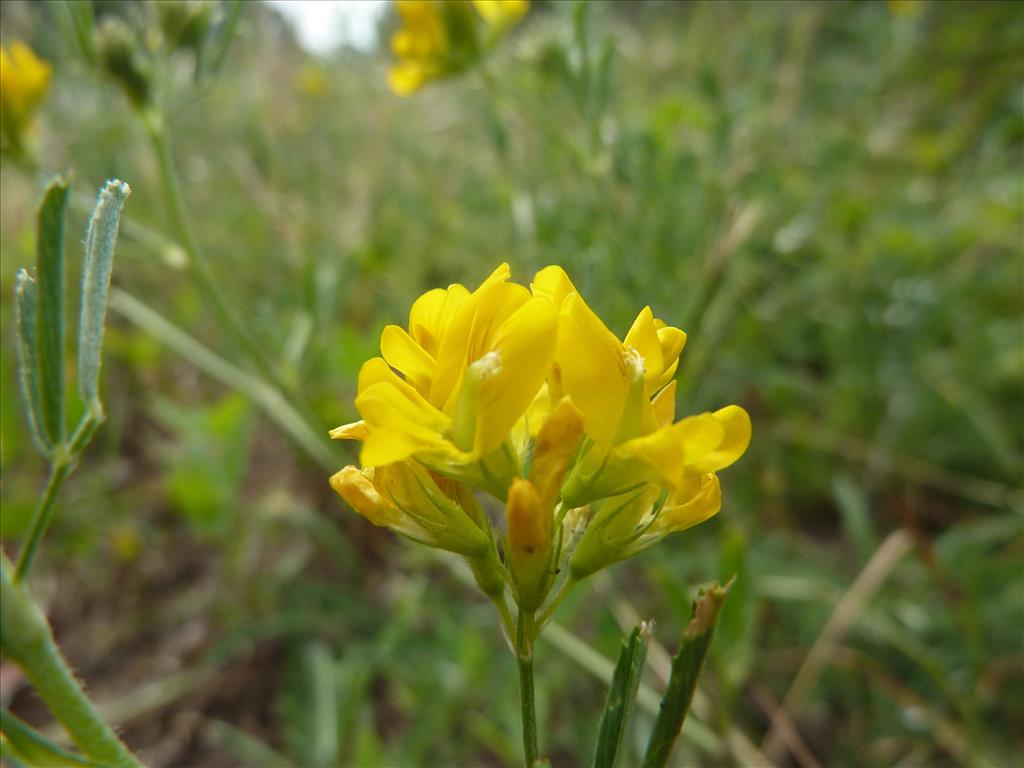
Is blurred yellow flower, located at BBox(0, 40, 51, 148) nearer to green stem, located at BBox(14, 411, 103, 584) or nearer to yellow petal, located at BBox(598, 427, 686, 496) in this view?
green stem, located at BBox(14, 411, 103, 584)

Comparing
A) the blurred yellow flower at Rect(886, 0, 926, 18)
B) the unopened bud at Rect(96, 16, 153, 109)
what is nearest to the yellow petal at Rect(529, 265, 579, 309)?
the unopened bud at Rect(96, 16, 153, 109)

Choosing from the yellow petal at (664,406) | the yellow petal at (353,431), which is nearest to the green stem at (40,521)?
the yellow petal at (353,431)

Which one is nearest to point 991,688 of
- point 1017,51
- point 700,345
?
point 700,345

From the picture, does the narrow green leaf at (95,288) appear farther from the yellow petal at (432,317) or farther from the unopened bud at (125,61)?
the unopened bud at (125,61)

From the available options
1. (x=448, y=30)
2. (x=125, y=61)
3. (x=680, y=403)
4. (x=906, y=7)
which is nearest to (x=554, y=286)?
(x=680, y=403)

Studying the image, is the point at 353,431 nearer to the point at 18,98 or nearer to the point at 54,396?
the point at 54,396

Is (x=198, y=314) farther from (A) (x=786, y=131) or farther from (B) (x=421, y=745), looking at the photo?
(A) (x=786, y=131)
